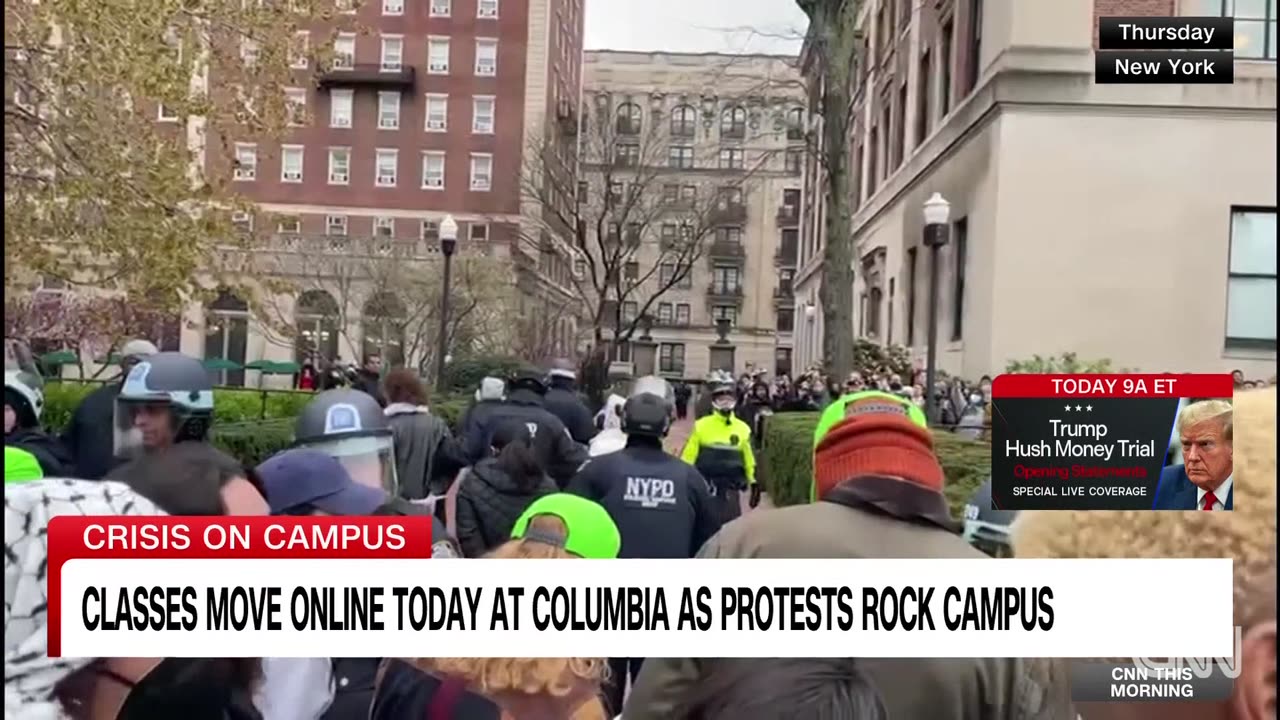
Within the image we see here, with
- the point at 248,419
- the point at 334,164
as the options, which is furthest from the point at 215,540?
the point at 334,164

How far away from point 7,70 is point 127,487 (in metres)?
0.75

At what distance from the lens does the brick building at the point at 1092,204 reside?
71.2 inches

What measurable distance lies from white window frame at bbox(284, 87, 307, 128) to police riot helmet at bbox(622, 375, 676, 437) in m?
0.82

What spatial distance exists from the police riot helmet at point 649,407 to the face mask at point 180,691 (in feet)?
3.03

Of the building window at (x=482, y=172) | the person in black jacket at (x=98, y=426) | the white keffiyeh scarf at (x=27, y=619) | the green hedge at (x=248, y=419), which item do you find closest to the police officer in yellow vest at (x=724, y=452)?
the building window at (x=482, y=172)

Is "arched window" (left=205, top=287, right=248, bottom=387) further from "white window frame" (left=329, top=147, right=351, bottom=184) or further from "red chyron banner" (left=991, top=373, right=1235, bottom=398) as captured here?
"red chyron banner" (left=991, top=373, right=1235, bottom=398)

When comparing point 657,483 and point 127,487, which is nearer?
point 127,487

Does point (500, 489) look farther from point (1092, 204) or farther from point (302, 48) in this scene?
point (1092, 204)

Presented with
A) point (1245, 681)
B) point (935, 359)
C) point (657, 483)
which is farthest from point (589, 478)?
point (1245, 681)

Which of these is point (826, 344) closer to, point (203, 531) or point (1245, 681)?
point (1245, 681)

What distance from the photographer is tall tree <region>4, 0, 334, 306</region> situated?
2.07 m

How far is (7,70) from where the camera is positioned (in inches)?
74.1

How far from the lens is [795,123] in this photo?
2100mm

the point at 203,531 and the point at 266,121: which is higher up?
the point at 266,121
